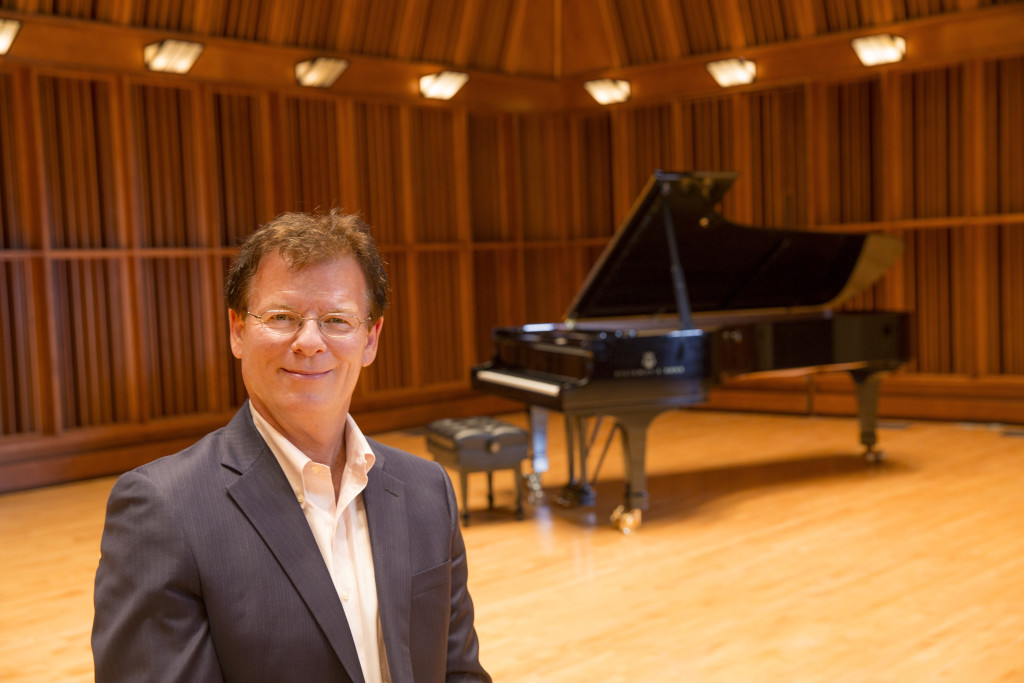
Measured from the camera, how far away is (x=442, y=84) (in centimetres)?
817

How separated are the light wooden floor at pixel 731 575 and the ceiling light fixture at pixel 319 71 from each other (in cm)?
314

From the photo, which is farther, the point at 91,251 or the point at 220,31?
the point at 220,31

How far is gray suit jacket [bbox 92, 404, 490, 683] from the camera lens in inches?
51.1

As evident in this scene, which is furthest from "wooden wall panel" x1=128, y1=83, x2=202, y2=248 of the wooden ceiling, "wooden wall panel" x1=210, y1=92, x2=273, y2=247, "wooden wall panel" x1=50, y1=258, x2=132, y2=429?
the wooden ceiling

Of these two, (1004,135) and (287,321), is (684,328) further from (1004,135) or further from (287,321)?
(287,321)

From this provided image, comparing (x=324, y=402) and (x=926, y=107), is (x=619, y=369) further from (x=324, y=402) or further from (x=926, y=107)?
(x=926, y=107)

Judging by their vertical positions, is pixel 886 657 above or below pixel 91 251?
below

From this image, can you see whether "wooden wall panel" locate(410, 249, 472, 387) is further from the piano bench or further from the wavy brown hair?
the wavy brown hair

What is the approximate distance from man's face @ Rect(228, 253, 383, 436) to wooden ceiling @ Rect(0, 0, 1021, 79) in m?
5.85

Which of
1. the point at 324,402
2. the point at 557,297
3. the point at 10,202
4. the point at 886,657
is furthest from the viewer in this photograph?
the point at 557,297

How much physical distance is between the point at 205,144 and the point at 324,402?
6059 millimetres

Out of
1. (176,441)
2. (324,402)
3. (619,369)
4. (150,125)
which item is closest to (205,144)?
(150,125)

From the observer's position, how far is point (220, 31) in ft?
23.5

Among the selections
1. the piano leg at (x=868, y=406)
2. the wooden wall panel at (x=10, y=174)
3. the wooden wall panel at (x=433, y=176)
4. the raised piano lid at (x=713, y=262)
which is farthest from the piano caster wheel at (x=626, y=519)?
the wooden wall panel at (x=10, y=174)
